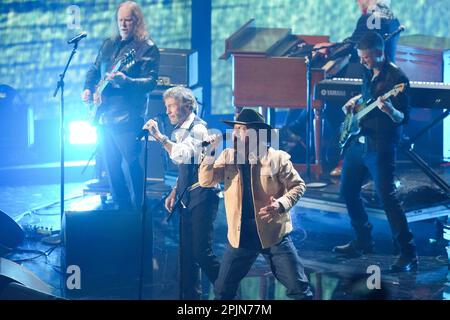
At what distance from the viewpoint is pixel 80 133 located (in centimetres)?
1255

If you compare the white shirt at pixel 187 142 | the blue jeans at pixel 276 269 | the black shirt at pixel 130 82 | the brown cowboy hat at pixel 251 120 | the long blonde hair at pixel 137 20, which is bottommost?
the blue jeans at pixel 276 269

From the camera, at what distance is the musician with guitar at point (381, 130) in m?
7.00

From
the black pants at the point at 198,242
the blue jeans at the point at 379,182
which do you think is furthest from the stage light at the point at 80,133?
the black pants at the point at 198,242

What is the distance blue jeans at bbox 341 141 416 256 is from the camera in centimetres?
704

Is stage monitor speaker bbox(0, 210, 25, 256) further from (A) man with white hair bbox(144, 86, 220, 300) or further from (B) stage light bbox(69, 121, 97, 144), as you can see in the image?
(B) stage light bbox(69, 121, 97, 144)

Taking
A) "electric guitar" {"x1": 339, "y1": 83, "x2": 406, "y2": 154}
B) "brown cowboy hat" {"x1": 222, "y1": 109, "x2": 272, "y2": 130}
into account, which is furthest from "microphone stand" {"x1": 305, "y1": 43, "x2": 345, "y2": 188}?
"brown cowboy hat" {"x1": 222, "y1": 109, "x2": 272, "y2": 130}

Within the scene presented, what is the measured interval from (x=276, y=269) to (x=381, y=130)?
80.1 inches

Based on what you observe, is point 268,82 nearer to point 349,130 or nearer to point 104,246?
point 349,130

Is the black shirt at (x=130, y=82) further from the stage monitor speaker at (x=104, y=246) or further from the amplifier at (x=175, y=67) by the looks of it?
the amplifier at (x=175, y=67)

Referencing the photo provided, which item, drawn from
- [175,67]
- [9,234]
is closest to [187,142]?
[9,234]

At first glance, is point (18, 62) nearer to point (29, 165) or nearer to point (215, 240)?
point (29, 165)

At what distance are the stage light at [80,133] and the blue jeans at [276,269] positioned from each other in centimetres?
717

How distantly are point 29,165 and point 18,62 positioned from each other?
1.62 metres
